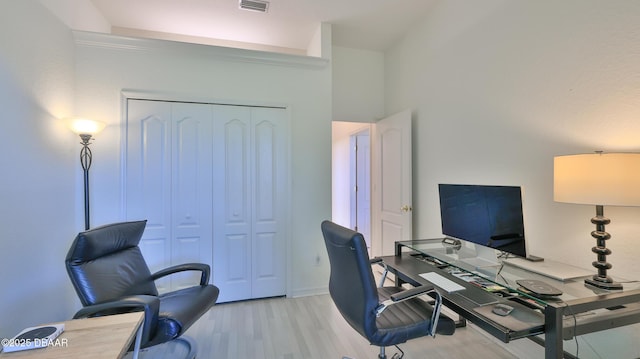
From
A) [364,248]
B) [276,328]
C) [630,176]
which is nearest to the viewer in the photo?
[630,176]

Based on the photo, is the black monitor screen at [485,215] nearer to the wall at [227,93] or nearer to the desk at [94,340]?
the wall at [227,93]

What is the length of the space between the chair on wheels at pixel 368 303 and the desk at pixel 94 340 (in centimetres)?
106

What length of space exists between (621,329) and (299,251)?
7.94 feet

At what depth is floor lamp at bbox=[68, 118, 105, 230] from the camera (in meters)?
2.24

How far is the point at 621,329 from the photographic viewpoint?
149 cm

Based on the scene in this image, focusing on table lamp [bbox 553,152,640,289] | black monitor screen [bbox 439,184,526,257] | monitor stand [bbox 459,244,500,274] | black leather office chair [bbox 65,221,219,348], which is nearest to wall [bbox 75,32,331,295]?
black leather office chair [bbox 65,221,219,348]

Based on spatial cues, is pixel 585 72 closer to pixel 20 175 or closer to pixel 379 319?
pixel 379 319

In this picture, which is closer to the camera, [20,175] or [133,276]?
[20,175]

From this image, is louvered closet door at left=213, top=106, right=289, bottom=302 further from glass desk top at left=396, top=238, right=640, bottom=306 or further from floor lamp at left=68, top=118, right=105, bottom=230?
glass desk top at left=396, top=238, right=640, bottom=306

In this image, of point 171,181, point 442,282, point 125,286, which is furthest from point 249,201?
point 442,282

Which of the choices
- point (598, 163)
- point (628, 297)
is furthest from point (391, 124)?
point (628, 297)

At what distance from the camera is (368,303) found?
144 cm

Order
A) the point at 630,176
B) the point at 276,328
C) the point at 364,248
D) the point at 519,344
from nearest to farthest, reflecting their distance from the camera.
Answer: the point at 630,176, the point at 364,248, the point at 519,344, the point at 276,328

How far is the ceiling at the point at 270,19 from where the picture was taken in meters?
2.76
